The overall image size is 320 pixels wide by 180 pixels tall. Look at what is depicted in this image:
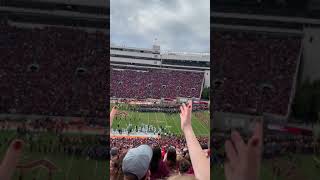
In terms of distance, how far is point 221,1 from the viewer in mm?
5098

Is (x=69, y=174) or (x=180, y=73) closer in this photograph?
(x=69, y=174)

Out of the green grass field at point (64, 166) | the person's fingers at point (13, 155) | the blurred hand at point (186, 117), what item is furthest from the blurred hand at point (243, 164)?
the green grass field at point (64, 166)

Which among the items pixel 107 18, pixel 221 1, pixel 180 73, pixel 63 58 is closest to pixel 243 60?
pixel 221 1

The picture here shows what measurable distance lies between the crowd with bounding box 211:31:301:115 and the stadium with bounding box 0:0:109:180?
4.08ft

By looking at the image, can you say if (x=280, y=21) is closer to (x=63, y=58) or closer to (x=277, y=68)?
(x=277, y=68)

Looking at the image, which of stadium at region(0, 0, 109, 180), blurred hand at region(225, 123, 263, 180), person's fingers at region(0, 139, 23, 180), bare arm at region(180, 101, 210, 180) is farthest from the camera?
stadium at region(0, 0, 109, 180)

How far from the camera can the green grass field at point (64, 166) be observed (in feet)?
16.3

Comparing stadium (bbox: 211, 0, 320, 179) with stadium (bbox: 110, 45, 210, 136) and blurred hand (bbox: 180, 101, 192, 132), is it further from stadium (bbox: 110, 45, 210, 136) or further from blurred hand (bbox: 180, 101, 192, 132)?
stadium (bbox: 110, 45, 210, 136)

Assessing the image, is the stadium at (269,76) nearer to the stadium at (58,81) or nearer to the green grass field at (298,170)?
the green grass field at (298,170)

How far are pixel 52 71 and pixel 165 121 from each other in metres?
27.3

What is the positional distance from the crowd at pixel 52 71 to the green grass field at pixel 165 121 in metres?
20.9

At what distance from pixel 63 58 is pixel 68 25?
39 centimetres

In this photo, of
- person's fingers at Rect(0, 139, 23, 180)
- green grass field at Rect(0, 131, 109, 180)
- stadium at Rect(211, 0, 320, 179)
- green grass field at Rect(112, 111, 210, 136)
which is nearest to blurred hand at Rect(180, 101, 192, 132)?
person's fingers at Rect(0, 139, 23, 180)

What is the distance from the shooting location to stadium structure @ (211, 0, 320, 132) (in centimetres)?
513
